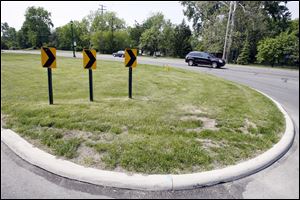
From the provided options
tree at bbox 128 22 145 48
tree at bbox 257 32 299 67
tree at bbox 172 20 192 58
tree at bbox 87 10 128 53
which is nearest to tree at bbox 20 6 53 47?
tree at bbox 87 10 128 53

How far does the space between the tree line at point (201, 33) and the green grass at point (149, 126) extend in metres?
7.20

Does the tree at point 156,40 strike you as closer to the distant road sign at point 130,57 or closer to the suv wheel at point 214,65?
the suv wheel at point 214,65

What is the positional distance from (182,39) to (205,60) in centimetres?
2579

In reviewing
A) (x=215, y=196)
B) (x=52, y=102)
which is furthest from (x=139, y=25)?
(x=215, y=196)

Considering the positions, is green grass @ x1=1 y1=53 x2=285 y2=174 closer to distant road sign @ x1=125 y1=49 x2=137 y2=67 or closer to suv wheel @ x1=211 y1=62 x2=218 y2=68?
distant road sign @ x1=125 y1=49 x2=137 y2=67

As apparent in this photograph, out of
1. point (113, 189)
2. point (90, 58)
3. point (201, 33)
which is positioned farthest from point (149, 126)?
point (201, 33)

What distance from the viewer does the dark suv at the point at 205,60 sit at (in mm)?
22562

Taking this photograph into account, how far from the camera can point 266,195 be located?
2744mm

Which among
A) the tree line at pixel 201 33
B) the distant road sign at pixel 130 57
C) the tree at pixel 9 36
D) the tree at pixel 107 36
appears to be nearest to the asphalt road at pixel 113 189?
the distant road sign at pixel 130 57

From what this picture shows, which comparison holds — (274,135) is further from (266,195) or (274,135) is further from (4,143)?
(4,143)

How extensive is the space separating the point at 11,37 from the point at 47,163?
345 feet

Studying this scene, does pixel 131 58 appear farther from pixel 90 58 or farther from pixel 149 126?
pixel 149 126

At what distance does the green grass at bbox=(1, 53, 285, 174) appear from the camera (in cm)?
352

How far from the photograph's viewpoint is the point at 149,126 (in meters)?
4.73
